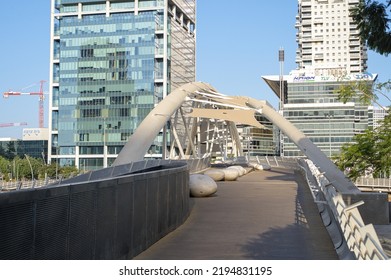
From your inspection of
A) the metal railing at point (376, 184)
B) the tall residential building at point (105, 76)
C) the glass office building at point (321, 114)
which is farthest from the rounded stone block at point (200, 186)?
the glass office building at point (321, 114)

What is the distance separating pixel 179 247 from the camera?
1044 centimetres

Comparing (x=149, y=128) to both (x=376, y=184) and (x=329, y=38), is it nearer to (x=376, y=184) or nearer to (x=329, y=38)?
(x=376, y=184)

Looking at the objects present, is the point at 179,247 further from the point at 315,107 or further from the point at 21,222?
the point at 315,107

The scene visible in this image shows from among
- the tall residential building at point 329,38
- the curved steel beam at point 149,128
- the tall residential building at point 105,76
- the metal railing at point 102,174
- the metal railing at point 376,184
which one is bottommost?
the metal railing at point 376,184

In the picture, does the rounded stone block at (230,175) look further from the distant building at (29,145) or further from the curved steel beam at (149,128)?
the distant building at (29,145)

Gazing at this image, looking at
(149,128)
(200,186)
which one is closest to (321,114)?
(149,128)

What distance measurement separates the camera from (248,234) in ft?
40.0

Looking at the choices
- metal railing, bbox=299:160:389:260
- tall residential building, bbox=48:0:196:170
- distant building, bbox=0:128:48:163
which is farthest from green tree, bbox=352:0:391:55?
distant building, bbox=0:128:48:163

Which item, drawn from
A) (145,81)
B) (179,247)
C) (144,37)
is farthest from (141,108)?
Result: (179,247)

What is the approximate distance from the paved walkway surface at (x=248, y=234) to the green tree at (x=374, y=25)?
4889mm

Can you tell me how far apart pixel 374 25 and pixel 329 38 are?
177m

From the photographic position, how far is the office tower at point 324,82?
125 meters

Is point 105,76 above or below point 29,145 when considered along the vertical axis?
above

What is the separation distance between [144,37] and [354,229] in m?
102
